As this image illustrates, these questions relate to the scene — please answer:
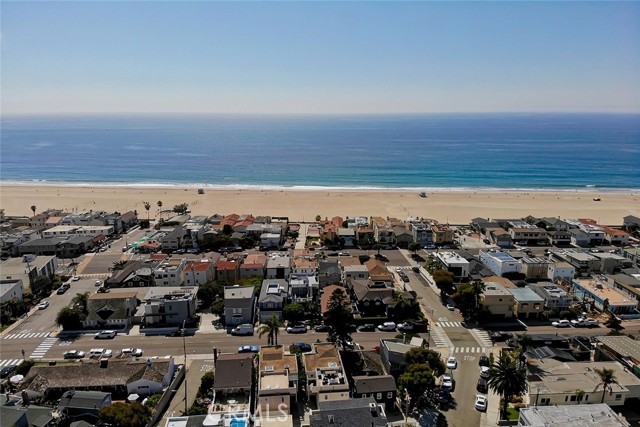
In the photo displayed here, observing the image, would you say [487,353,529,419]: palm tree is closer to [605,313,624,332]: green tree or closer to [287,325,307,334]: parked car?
[287,325,307,334]: parked car

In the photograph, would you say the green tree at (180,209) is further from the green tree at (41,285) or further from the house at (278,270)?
the house at (278,270)

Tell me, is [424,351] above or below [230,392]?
above

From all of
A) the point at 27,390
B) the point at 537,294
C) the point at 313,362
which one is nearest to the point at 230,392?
the point at 313,362

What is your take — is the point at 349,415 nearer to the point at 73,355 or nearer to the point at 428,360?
the point at 428,360

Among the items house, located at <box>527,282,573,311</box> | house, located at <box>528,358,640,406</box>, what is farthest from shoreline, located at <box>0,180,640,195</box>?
house, located at <box>528,358,640,406</box>

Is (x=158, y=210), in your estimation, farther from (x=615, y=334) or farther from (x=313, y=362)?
(x=615, y=334)
